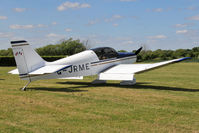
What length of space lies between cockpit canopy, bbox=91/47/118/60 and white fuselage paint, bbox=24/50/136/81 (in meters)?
0.19

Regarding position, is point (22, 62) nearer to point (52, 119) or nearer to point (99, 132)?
point (52, 119)

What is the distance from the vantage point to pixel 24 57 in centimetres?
1043

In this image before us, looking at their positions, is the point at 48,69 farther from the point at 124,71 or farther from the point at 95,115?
the point at 95,115

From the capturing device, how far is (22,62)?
Answer: 34.1 feet

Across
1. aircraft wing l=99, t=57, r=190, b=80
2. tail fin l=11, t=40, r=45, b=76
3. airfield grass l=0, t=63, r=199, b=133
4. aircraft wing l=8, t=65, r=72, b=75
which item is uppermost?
tail fin l=11, t=40, r=45, b=76

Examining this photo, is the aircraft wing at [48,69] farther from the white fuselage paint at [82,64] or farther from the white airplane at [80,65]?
the white fuselage paint at [82,64]

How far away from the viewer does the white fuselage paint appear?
1169cm

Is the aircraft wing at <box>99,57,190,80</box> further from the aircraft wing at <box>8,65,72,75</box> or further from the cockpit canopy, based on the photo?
the aircraft wing at <box>8,65,72,75</box>

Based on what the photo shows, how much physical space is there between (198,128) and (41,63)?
304 inches

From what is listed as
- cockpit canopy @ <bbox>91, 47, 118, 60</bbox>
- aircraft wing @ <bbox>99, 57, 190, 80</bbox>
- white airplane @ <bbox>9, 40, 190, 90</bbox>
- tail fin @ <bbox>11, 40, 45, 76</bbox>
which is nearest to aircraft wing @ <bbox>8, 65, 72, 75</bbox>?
white airplane @ <bbox>9, 40, 190, 90</bbox>

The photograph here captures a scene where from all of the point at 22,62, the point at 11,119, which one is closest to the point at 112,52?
the point at 22,62

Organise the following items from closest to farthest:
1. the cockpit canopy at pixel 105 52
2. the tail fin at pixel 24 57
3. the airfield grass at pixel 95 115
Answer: the airfield grass at pixel 95 115 < the tail fin at pixel 24 57 < the cockpit canopy at pixel 105 52

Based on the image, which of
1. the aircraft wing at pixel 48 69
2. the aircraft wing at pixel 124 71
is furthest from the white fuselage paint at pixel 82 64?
the aircraft wing at pixel 124 71

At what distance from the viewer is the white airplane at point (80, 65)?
34.3ft
